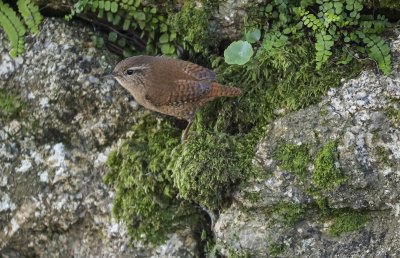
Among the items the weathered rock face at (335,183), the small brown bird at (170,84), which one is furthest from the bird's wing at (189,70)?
the weathered rock face at (335,183)

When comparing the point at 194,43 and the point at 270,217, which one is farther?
the point at 194,43

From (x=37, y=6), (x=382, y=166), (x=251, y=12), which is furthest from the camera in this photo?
(x=37, y=6)

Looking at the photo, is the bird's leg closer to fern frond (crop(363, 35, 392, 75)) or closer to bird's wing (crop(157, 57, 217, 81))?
bird's wing (crop(157, 57, 217, 81))

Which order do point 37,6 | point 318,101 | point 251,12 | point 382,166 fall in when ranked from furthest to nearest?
point 37,6
point 251,12
point 318,101
point 382,166

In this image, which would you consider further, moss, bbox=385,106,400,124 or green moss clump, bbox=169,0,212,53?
green moss clump, bbox=169,0,212,53

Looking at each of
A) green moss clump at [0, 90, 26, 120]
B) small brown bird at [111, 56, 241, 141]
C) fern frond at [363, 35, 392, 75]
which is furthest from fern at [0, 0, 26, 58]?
fern frond at [363, 35, 392, 75]

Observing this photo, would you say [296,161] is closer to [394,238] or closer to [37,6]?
[394,238]

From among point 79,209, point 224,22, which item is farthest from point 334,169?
point 79,209

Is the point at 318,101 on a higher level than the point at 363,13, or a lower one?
lower
